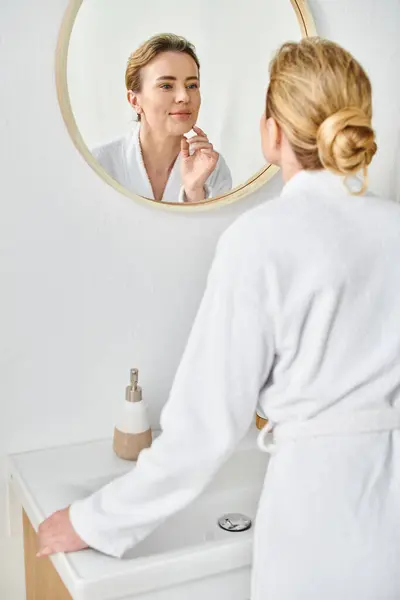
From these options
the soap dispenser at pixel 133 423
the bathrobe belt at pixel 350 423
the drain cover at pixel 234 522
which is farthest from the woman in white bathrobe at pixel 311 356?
the soap dispenser at pixel 133 423

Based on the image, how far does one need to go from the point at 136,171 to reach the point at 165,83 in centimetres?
17

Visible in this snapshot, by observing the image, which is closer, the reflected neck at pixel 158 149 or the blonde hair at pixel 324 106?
the blonde hair at pixel 324 106

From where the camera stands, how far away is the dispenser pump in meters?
1.34

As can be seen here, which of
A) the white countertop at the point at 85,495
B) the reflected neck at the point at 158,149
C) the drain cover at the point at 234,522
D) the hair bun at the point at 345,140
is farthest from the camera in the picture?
the reflected neck at the point at 158,149

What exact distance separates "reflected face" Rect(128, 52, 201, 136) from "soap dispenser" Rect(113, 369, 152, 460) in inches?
18.2

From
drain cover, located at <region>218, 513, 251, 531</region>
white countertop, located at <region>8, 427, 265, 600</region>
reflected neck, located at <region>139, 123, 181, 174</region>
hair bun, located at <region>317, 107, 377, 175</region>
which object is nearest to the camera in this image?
hair bun, located at <region>317, 107, 377, 175</region>

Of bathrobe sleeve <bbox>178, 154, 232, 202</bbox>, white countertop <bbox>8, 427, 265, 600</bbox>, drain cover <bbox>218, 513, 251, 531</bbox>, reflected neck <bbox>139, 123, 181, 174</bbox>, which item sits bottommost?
drain cover <bbox>218, 513, 251, 531</bbox>

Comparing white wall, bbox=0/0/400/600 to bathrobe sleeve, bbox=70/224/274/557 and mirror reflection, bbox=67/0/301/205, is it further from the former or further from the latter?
bathrobe sleeve, bbox=70/224/274/557

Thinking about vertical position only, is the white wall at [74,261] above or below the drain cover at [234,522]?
above

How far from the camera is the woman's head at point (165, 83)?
1.30 meters

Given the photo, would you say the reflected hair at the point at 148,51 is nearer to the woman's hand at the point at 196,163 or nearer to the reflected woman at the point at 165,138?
the reflected woman at the point at 165,138

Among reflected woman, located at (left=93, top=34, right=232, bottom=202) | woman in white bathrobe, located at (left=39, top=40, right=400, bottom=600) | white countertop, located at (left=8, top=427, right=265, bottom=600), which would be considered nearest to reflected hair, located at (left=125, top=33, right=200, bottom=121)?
reflected woman, located at (left=93, top=34, right=232, bottom=202)

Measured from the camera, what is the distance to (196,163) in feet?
4.56

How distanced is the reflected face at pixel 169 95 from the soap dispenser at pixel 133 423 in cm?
46
